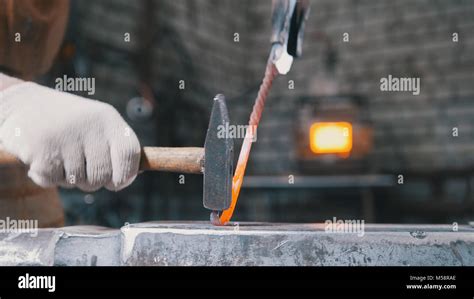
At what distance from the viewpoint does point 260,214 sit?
6.45m

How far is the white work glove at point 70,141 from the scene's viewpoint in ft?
4.81

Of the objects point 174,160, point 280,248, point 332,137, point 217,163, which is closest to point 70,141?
point 174,160

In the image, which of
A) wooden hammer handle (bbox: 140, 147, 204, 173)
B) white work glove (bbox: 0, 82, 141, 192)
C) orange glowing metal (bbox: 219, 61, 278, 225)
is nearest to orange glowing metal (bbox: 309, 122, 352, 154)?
orange glowing metal (bbox: 219, 61, 278, 225)

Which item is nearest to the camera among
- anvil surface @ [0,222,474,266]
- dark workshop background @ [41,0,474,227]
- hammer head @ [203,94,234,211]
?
anvil surface @ [0,222,474,266]

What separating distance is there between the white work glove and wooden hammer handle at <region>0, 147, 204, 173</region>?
0.19 ft

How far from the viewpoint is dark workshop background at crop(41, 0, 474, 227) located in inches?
226

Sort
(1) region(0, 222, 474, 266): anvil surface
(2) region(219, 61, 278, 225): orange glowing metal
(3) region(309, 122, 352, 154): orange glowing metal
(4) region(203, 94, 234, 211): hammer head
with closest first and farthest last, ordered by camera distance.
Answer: (1) region(0, 222, 474, 266): anvil surface
(4) region(203, 94, 234, 211): hammer head
(2) region(219, 61, 278, 225): orange glowing metal
(3) region(309, 122, 352, 154): orange glowing metal

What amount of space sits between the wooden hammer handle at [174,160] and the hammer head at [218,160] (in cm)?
16

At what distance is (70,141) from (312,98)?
482 cm

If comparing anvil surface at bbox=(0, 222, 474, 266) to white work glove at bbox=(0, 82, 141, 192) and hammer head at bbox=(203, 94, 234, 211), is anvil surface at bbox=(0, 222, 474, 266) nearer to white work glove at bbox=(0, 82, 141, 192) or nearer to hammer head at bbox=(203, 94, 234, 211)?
hammer head at bbox=(203, 94, 234, 211)

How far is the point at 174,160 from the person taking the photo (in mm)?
1584

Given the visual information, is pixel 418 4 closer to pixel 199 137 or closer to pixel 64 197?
pixel 199 137

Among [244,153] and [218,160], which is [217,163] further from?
[244,153]

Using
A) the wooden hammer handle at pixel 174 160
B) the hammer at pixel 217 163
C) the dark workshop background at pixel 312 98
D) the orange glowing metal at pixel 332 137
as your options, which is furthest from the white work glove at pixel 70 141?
the orange glowing metal at pixel 332 137
